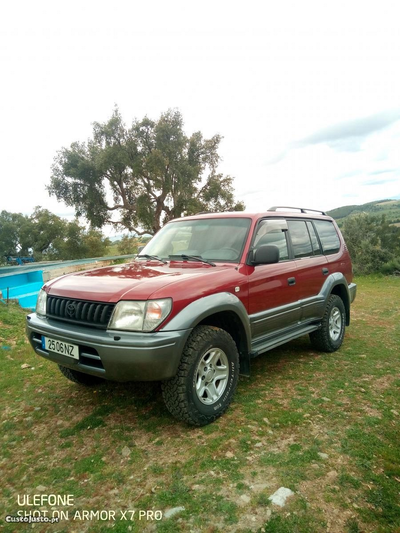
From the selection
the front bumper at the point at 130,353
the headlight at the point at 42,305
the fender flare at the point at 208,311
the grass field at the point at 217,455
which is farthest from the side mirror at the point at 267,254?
the headlight at the point at 42,305

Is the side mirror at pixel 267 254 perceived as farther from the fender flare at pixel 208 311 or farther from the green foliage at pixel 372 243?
the green foliage at pixel 372 243

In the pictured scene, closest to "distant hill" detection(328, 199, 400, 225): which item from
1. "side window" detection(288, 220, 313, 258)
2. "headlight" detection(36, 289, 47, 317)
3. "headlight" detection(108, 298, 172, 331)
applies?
"side window" detection(288, 220, 313, 258)

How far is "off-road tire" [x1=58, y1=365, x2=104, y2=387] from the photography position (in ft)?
11.7

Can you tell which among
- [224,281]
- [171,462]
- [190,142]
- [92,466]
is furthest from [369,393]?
[190,142]

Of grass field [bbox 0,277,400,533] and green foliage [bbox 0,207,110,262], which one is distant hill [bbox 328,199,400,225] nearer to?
grass field [bbox 0,277,400,533]

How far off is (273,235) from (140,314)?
1979mm

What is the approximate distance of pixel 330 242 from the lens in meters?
4.93

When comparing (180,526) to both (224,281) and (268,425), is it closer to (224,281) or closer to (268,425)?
(268,425)

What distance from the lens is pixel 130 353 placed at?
2400 millimetres

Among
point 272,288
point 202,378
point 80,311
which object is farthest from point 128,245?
point 202,378

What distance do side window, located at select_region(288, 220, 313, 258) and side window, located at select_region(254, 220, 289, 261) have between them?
0.60 ft

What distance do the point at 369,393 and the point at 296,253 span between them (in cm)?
169

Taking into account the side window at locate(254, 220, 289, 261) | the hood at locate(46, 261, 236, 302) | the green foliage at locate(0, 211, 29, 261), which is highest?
the green foliage at locate(0, 211, 29, 261)

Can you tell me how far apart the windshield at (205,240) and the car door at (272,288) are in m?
0.19
